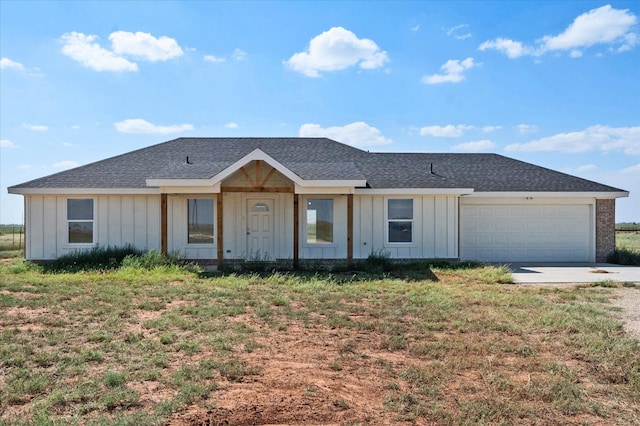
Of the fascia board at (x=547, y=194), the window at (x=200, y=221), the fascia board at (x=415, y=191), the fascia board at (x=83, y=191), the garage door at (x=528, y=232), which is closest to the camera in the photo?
the fascia board at (x=83, y=191)

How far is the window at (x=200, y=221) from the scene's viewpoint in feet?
53.2

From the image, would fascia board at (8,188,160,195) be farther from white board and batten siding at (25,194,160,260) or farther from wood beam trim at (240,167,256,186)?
wood beam trim at (240,167,256,186)

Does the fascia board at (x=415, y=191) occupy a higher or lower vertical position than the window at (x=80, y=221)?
higher

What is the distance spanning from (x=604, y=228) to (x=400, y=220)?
27.3ft

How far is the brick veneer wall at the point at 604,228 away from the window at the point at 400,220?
302 inches

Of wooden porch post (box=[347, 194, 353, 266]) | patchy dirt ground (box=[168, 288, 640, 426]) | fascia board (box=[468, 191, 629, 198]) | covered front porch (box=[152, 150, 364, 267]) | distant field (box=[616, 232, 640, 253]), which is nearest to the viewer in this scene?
patchy dirt ground (box=[168, 288, 640, 426])

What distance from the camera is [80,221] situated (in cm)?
1616

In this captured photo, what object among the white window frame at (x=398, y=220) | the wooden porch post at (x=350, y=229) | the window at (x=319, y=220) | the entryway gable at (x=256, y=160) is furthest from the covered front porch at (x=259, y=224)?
the entryway gable at (x=256, y=160)

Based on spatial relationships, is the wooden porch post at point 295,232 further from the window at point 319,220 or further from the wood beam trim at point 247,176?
the wood beam trim at point 247,176

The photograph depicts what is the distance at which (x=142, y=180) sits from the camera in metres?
16.3

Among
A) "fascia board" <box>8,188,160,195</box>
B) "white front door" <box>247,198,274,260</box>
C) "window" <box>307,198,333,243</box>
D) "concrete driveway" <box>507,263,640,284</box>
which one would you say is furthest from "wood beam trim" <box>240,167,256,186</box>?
"concrete driveway" <box>507,263,640,284</box>

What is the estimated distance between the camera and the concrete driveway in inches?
524

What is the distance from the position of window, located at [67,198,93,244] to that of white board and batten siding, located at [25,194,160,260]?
0.15m

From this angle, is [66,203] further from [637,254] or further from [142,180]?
[637,254]
